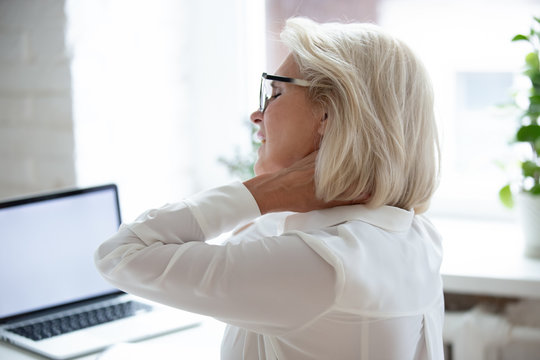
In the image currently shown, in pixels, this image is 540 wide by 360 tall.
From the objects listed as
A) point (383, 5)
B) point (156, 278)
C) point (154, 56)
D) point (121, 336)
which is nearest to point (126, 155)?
point (154, 56)

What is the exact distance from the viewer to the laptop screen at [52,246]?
55.3 inches

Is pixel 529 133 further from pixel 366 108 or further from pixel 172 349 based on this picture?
pixel 172 349

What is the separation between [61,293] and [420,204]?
2.64 ft

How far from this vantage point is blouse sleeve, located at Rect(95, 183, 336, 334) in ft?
2.91

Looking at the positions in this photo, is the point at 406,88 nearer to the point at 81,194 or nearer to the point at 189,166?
the point at 81,194

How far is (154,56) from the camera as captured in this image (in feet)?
6.50

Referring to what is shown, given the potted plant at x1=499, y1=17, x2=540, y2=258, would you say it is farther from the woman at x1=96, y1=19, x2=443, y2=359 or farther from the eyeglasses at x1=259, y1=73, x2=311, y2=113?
the eyeglasses at x1=259, y1=73, x2=311, y2=113

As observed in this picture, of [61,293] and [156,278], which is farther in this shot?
[61,293]

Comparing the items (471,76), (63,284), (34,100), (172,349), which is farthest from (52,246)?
(471,76)

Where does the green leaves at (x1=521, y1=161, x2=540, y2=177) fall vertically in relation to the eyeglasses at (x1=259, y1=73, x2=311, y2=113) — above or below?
below

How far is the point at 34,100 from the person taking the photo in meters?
1.77

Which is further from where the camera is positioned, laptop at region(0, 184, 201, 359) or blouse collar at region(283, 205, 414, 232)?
laptop at region(0, 184, 201, 359)

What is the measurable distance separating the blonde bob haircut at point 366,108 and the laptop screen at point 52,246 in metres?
0.69

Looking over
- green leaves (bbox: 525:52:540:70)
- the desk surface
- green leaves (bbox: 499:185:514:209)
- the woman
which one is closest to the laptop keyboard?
the woman
